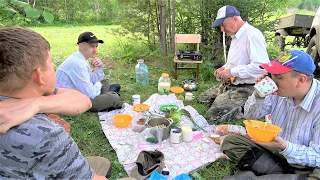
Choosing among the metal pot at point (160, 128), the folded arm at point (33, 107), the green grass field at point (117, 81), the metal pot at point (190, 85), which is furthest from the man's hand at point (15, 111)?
the metal pot at point (190, 85)

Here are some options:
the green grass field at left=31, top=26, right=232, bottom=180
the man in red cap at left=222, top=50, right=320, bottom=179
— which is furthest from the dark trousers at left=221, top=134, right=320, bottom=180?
the green grass field at left=31, top=26, right=232, bottom=180

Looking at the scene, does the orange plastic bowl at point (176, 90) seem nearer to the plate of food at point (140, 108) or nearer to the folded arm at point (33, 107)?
the plate of food at point (140, 108)

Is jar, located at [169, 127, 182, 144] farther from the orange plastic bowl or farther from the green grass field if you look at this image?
the orange plastic bowl

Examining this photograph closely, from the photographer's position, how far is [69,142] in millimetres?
1251

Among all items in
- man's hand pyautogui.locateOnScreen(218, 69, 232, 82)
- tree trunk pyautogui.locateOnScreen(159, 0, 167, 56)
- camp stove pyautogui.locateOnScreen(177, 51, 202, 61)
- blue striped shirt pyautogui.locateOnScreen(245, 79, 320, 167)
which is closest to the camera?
blue striped shirt pyautogui.locateOnScreen(245, 79, 320, 167)

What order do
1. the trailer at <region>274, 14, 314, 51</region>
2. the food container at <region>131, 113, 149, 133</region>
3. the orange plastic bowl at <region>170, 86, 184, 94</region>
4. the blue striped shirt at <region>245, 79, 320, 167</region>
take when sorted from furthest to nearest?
1. the trailer at <region>274, 14, 314, 51</region>
2. the orange plastic bowl at <region>170, 86, 184, 94</region>
3. the food container at <region>131, 113, 149, 133</region>
4. the blue striped shirt at <region>245, 79, 320, 167</region>

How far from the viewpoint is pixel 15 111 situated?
1.14m

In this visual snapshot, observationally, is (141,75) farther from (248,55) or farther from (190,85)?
(248,55)

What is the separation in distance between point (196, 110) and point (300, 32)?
21.3ft

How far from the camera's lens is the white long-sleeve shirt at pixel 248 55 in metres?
3.72

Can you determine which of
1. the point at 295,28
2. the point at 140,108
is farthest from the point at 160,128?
the point at 295,28

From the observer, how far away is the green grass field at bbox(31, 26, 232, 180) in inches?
119

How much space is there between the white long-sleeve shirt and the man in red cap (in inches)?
45.5

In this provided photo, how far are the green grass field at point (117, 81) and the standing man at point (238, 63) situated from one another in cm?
49
